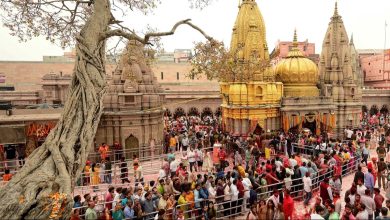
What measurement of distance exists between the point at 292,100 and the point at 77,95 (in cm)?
1921

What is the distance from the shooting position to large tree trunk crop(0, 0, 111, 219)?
3803 millimetres

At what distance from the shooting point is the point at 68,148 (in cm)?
448

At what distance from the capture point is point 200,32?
6.26 m

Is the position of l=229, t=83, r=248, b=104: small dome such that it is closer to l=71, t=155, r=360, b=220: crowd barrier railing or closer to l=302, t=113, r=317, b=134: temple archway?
l=302, t=113, r=317, b=134: temple archway

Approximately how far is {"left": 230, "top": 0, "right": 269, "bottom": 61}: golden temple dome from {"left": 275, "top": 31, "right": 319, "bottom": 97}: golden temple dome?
9.66ft

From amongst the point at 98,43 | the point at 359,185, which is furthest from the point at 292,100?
the point at 98,43

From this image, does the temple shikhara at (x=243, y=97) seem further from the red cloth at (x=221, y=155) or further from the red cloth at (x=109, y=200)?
the red cloth at (x=109, y=200)

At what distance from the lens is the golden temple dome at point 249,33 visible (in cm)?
2170

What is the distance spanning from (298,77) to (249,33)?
5.57m

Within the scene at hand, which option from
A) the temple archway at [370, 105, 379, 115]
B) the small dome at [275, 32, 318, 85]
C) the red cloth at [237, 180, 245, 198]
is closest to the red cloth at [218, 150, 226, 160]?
the red cloth at [237, 180, 245, 198]

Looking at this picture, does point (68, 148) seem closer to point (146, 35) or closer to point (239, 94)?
point (146, 35)

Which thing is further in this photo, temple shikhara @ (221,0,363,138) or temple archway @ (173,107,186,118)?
temple archway @ (173,107,186,118)

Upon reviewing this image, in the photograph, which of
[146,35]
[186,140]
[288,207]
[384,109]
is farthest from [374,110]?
[146,35]

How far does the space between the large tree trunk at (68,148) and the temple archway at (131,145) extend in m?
9.62
